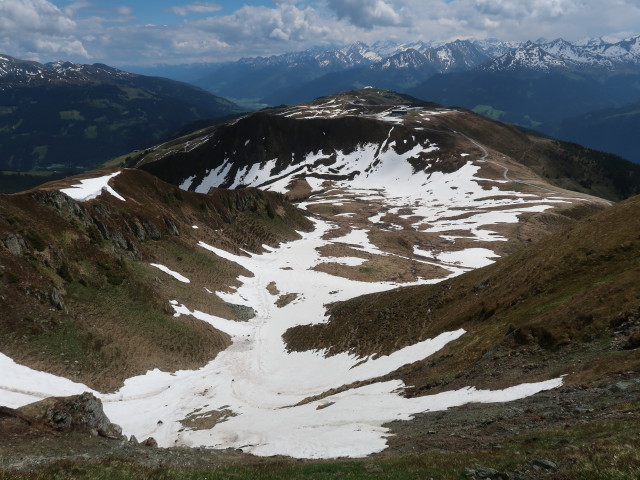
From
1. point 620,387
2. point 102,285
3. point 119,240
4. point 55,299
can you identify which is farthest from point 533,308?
point 119,240

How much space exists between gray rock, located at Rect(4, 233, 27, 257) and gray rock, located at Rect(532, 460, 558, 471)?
43704mm

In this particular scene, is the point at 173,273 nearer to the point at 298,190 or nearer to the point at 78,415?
the point at 78,415

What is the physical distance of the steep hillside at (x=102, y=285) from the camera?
3356 cm

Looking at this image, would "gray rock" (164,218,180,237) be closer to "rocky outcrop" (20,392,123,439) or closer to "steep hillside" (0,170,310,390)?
"steep hillside" (0,170,310,390)

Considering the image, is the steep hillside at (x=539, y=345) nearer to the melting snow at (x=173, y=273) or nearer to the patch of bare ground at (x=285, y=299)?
the patch of bare ground at (x=285, y=299)

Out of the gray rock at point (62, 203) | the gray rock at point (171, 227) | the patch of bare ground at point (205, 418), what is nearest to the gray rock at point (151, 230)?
the gray rock at point (171, 227)

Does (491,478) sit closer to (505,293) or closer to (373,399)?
(373,399)

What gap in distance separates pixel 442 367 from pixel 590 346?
9163mm

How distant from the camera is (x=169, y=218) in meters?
68.8

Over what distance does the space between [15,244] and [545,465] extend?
147 feet

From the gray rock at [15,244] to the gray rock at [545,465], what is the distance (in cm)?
4370

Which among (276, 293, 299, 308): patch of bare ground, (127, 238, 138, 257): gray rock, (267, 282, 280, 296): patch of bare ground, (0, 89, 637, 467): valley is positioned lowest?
(276, 293, 299, 308): patch of bare ground

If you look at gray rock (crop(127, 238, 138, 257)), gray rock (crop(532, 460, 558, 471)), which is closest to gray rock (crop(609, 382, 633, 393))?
gray rock (crop(532, 460, 558, 471))

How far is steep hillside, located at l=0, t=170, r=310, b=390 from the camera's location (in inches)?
1321
